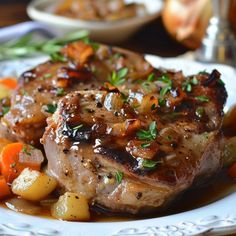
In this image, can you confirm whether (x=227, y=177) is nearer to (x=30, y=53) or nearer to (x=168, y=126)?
(x=168, y=126)

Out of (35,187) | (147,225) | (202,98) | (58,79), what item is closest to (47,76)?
(58,79)

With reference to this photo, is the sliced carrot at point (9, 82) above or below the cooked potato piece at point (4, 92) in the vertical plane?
below

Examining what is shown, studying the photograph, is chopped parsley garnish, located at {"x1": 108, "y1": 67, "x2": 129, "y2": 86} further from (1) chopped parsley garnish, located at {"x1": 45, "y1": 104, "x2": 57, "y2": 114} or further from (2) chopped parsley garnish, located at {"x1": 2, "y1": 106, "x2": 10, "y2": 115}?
(2) chopped parsley garnish, located at {"x1": 2, "y1": 106, "x2": 10, "y2": 115}

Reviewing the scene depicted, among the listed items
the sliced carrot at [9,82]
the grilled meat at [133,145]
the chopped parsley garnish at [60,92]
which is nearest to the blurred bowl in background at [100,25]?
the sliced carrot at [9,82]

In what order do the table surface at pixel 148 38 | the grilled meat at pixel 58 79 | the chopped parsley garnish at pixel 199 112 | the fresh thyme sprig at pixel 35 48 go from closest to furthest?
the chopped parsley garnish at pixel 199 112, the grilled meat at pixel 58 79, the fresh thyme sprig at pixel 35 48, the table surface at pixel 148 38

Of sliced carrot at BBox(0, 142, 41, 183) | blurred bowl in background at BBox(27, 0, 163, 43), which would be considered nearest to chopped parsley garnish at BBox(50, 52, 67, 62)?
sliced carrot at BBox(0, 142, 41, 183)

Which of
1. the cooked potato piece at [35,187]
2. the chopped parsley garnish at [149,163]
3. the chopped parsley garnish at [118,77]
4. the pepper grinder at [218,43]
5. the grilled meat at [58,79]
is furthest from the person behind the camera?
the pepper grinder at [218,43]

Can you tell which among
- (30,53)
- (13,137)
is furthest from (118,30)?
(13,137)

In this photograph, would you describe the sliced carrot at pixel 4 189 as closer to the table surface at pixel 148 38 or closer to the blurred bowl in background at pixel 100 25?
the blurred bowl in background at pixel 100 25
